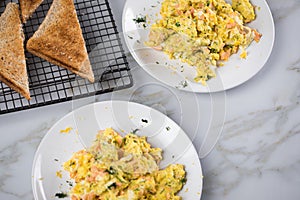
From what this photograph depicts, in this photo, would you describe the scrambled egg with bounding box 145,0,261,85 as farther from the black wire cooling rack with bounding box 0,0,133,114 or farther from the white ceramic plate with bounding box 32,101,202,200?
the white ceramic plate with bounding box 32,101,202,200

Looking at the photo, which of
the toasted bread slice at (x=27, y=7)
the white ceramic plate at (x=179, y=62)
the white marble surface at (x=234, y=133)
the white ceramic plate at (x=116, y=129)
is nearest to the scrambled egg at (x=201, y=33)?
the white ceramic plate at (x=179, y=62)

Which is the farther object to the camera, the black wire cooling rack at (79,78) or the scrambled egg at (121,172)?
the black wire cooling rack at (79,78)

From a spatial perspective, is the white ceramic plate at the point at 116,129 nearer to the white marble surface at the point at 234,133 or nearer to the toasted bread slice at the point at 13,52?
the white marble surface at the point at 234,133

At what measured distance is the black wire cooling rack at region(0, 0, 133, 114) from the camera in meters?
2.95

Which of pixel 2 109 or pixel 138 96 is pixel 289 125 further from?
pixel 2 109

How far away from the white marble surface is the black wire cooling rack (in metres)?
0.07

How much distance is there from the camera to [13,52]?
9.96 feet

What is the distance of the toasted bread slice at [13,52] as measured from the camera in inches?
115

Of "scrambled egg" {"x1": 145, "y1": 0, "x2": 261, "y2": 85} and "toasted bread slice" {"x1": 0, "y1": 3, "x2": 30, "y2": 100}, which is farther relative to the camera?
"scrambled egg" {"x1": 145, "y1": 0, "x2": 261, "y2": 85}

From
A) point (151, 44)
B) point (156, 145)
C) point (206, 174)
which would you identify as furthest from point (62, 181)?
point (151, 44)

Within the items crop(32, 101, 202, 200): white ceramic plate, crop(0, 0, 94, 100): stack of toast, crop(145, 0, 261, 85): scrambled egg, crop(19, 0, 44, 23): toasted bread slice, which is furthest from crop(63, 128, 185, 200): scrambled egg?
crop(19, 0, 44, 23): toasted bread slice

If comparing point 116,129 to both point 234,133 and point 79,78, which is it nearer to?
point 79,78

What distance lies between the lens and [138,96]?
3.06 meters

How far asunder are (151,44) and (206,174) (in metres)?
0.85
